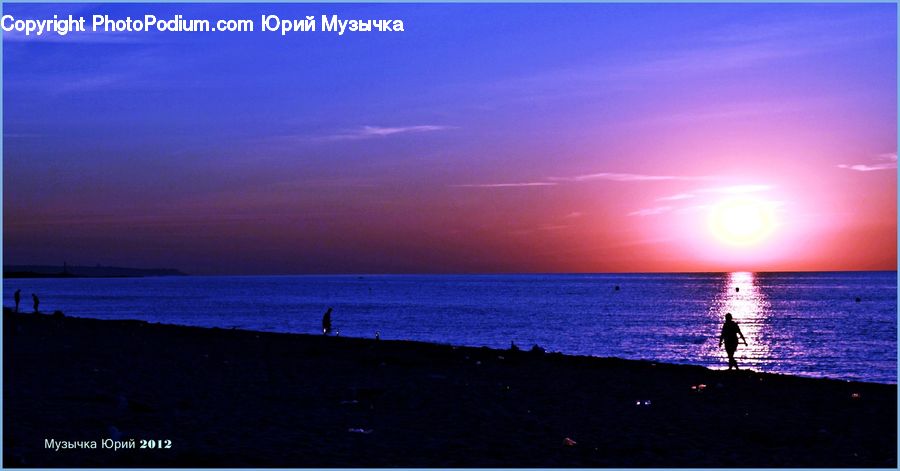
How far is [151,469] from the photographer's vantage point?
33.9ft

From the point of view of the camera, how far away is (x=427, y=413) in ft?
50.2

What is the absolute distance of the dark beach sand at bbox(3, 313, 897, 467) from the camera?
1171 centimetres

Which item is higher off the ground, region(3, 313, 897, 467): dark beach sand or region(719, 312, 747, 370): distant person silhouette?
region(719, 312, 747, 370): distant person silhouette

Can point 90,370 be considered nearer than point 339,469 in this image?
No

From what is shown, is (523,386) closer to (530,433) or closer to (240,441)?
(530,433)

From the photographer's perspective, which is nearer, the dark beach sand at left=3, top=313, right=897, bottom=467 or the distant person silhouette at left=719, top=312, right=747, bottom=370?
the dark beach sand at left=3, top=313, right=897, bottom=467

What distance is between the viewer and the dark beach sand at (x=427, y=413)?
1171 cm

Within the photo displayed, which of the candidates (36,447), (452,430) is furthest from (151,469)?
(452,430)

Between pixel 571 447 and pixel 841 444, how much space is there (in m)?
4.09

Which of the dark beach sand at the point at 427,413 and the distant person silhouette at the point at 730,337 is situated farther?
the distant person silhouette at the point at 730,337

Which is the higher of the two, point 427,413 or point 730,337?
point 730,337

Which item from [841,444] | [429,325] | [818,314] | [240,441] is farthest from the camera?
[818,314]

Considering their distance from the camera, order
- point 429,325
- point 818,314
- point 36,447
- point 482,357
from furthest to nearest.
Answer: point 818,314, point 429,325, point 482,357, point 36,447

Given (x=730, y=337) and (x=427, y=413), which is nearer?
(x=427, y=413)
